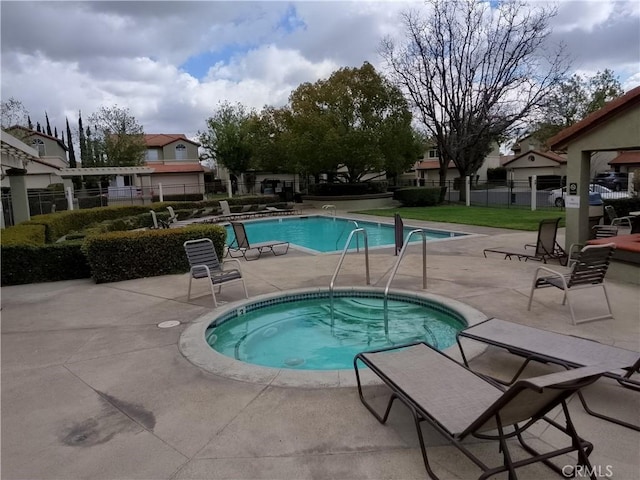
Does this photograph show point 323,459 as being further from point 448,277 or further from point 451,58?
point 451,58

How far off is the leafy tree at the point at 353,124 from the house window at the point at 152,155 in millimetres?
25104

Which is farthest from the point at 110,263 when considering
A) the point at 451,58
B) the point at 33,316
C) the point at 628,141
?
the point at 451,58

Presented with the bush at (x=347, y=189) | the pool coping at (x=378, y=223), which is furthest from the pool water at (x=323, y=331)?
the bush at (x=347, y=189)

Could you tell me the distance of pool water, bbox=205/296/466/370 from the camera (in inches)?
203

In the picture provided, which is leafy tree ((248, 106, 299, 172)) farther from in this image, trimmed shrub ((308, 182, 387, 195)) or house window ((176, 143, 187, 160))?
house window ((176, 143, 187, 160))

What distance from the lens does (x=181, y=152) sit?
155ft

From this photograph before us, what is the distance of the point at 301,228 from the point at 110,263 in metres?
11.6

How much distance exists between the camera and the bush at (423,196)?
26125 mm

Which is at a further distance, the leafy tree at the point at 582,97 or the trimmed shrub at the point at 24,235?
the leafy tree at the point at 582,97

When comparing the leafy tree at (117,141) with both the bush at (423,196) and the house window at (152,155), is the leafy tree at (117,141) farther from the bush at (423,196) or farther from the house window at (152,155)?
the bush at (423,196)

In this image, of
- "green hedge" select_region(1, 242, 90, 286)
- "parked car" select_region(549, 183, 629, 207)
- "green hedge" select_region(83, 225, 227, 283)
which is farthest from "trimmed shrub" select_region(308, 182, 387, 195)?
"green hedge" select_region(1, 242, 90, 286)

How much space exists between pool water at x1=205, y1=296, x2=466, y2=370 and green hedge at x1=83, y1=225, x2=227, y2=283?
3.13 metres

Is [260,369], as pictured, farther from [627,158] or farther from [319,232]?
→ [627,158]

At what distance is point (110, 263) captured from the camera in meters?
8.16
